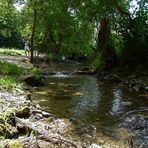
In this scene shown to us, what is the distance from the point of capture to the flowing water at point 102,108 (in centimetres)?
995

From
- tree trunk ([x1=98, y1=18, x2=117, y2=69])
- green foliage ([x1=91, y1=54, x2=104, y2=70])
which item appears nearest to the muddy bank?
tree trunk ([x1=98, y1=18, x2=117, y2=69])

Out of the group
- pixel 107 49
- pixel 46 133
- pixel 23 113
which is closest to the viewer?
pixel 46 133

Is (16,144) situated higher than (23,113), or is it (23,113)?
(16,144)

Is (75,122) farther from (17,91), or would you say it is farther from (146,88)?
(146,88)

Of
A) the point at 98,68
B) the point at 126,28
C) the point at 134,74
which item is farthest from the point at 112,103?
the point at 98,68

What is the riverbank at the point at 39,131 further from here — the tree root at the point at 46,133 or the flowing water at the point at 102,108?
the flowing water at the point at 102,108

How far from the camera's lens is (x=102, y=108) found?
1283 centimetres

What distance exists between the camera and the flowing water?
995 cm

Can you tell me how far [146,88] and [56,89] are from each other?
182 inches

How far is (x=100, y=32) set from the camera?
28.8 m

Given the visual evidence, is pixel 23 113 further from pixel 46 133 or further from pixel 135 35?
pixel 135 35

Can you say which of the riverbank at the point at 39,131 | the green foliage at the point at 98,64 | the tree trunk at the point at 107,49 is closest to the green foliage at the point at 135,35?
the tree trunk at the point at 107,49

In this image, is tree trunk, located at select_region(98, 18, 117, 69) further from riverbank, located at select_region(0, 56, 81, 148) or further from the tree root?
the tree root

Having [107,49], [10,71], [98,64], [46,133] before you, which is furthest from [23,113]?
[98,64]
